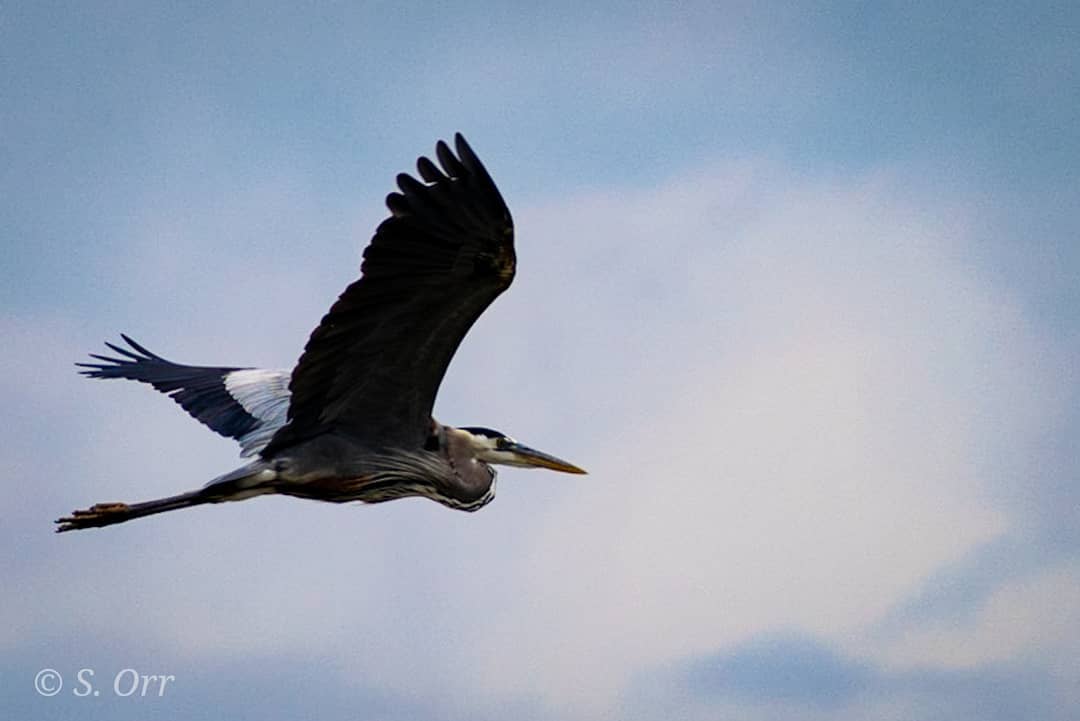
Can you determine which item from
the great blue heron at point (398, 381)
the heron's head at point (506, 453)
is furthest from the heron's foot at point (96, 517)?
the heron's head at point (506, 453)

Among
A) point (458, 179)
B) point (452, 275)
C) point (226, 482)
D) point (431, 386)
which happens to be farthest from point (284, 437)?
point (458, 179)

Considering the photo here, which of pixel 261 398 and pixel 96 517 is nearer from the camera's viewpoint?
pixel 96 517

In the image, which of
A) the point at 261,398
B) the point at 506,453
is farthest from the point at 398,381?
the point at 261,398

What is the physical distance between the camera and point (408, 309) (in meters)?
9.70

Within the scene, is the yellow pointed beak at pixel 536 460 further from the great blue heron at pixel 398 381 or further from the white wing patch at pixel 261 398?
the white wing patch at pixel 261 398

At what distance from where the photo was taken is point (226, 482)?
10570 millimetres

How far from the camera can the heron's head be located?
12000 millimetres

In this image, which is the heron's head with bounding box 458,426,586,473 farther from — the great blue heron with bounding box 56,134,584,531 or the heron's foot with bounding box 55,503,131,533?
the heron's foot with bounding box 55,503,131,533

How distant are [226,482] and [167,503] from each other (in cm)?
50

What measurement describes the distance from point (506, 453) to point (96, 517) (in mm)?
3342

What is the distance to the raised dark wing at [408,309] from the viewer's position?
909 cm

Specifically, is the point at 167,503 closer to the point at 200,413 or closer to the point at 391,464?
the point at 391,464

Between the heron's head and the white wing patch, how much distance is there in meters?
1.57

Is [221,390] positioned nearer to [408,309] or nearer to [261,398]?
[261,398]
